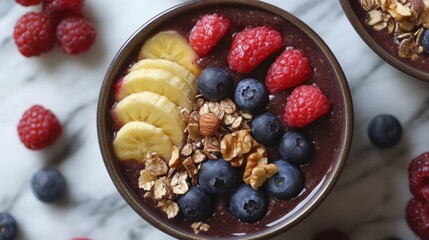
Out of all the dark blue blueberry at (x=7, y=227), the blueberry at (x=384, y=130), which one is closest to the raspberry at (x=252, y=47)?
the blueberry at (x=384, y=130)

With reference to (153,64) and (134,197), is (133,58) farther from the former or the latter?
(134,197)

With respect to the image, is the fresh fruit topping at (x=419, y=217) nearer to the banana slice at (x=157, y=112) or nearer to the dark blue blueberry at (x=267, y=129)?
the dark blue blueberry at (x=267, y=129)

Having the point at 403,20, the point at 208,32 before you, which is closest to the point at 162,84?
the point at 208,32

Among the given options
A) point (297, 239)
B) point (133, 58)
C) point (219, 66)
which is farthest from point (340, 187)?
point (133, 58)

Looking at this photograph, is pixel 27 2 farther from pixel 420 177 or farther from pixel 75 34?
pixel 420 177

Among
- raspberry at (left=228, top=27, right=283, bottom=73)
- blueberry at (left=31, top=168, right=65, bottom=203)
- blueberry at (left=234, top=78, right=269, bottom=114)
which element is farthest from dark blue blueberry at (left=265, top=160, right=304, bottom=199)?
blueberry at (left=31, top=168, right=65, bottom=203)

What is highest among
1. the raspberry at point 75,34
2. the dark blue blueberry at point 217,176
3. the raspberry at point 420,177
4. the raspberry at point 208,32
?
the raspberry at point 208,32

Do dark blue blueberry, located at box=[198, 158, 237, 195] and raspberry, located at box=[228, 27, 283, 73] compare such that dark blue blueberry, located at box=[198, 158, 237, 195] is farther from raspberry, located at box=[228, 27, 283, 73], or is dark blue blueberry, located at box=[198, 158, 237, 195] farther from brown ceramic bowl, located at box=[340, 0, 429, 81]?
brown ceramic bowl, located at box=[340, 0, 429, 81]
